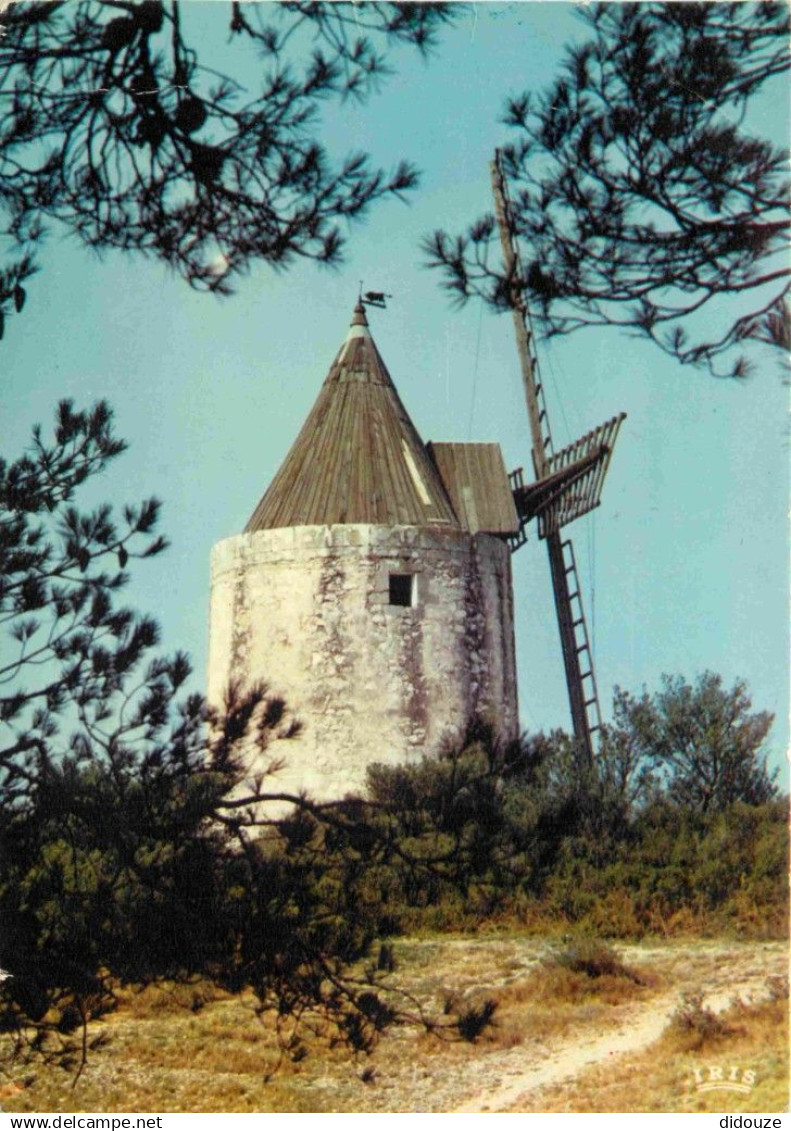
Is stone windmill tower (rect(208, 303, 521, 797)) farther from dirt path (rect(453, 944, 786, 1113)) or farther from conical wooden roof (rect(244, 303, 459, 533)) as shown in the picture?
dirt path (rect(453, 944, 786, 1113))

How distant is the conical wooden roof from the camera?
10133 millimetres

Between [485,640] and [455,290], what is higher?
[455,290]

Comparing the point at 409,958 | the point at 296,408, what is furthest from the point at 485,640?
the point at 409,958

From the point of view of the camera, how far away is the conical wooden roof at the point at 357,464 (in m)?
10.1

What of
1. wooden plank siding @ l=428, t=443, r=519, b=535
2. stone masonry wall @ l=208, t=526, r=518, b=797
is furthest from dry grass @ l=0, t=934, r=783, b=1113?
wooden plank siding @ l=428, t=443, r=519, b=535

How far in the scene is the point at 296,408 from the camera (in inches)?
329

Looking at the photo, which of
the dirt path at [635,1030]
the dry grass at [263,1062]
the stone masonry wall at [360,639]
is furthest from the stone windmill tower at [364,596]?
the dry grass at [263,1062]

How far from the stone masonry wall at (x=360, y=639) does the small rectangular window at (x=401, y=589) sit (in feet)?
0.41

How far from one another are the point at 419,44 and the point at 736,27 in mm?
1026

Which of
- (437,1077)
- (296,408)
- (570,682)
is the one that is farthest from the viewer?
(570,682)

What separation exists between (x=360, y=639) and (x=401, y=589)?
0.64m

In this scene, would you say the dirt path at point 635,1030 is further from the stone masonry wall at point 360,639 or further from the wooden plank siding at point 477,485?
the wooden plank siding at point 477,485

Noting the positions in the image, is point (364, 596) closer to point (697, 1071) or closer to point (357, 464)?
point (357, 464)
